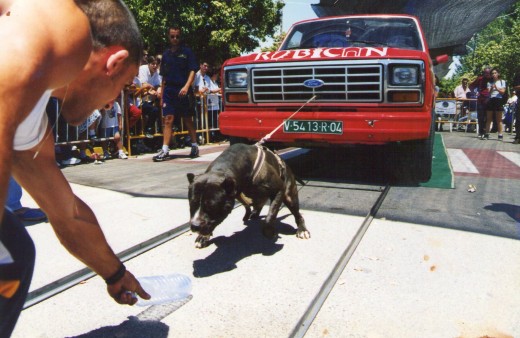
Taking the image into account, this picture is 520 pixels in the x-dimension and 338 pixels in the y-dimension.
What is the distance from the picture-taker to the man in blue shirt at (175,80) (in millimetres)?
7367

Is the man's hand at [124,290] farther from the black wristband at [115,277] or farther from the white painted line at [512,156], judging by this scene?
the white painted line at [512,156]

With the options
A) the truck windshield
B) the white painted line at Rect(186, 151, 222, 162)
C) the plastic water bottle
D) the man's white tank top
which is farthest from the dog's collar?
the white painted line at Rect(186, 151, 222, 162)

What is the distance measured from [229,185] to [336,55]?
296cm

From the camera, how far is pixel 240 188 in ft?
9.78

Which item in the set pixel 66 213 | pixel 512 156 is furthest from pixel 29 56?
pixel 512 156

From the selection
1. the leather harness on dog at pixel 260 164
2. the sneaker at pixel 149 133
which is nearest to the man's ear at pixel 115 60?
the leather harness on dog at pixel 260 164

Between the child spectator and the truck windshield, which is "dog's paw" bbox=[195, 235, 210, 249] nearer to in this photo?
the truck windshield

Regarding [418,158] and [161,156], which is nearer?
[418,158]

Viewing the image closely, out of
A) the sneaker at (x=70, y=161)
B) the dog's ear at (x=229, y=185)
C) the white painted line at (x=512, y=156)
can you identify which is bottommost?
the white painted line at (x=512, y=156)

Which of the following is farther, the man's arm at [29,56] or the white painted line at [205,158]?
the white painted line at [205,158]

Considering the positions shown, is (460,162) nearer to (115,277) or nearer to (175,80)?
(175,80)

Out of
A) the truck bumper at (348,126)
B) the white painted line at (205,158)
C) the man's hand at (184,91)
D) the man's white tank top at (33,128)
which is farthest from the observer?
the white painted line at (205,158)

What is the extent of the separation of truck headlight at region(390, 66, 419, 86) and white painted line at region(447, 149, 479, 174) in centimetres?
229

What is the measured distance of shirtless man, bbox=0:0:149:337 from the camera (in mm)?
934
